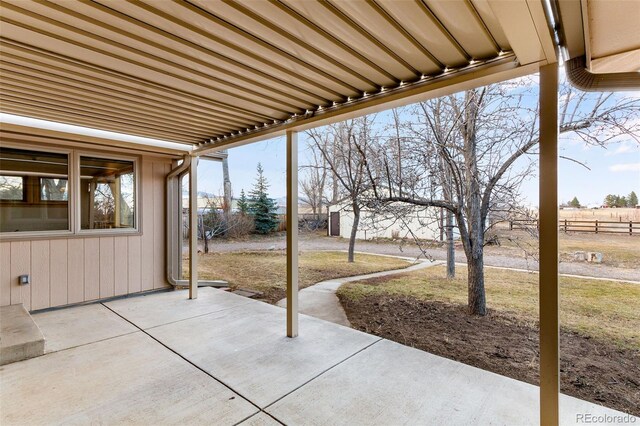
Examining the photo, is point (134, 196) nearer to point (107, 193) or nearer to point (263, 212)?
point (107, 193)

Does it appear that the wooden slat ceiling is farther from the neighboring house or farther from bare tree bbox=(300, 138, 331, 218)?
bare tree bbox=(300, 138, 331, 218)

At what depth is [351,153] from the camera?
16.1 ft

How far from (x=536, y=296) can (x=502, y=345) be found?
4.95ft

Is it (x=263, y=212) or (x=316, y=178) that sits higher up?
(x=316, y=178)

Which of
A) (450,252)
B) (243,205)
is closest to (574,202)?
(450,252)

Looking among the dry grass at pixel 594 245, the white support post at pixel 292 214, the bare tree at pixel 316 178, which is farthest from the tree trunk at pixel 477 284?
the bare tree at pixel 316 178

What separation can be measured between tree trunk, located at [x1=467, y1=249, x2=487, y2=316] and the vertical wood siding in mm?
4974

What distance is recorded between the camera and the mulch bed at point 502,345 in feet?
8.88

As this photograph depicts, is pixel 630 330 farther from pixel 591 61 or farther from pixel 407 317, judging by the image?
pixel 591 61

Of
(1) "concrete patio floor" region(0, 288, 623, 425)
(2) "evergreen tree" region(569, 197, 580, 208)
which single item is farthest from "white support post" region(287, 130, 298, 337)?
(2) "evergreen tree" region(569, 197, 580, 208)

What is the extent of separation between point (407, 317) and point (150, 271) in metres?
4.24

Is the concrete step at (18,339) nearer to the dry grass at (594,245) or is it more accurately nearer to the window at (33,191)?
the window at (33,191)

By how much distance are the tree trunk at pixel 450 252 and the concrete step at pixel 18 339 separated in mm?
5025

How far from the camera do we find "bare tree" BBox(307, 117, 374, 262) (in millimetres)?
4773
